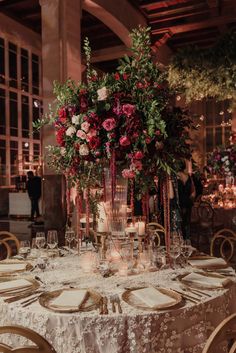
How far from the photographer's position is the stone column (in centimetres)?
736

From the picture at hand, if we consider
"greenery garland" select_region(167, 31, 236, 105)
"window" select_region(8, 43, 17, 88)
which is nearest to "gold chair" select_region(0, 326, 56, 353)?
"greenery garland" select_region(167, 31, 236, 105)

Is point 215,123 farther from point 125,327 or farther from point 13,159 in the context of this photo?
point 125,327

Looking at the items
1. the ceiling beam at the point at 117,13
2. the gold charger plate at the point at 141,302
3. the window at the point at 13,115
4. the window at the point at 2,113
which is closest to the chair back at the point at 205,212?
the ceiling beam at the point at 117,13

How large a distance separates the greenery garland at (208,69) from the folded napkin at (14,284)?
4385mm

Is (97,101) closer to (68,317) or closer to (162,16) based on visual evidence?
(68,317)

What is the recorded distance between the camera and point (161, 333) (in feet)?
6.16

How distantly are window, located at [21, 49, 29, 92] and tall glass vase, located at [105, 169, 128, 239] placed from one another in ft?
39.2

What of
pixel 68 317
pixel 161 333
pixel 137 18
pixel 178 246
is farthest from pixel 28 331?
pixel 137 18

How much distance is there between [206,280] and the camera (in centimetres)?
229

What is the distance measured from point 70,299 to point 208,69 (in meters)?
5.19

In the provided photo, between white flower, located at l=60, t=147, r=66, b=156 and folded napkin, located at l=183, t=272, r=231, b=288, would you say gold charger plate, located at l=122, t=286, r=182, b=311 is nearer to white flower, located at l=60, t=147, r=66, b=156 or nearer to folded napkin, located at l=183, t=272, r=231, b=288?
folded napkin, located at l=183, t=272, r=231, b=288

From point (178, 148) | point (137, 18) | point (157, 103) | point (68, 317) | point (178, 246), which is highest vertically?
point (137, 18)

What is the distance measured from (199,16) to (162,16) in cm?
108

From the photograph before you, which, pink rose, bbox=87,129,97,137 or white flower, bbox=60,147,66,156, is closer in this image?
pink rose, bbox=87,129,97,137
